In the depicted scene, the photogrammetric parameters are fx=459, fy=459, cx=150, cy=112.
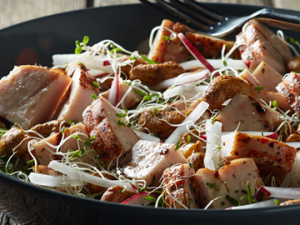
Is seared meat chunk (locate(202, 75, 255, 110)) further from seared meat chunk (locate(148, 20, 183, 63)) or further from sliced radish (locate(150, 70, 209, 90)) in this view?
seared meat chunk (locate(148, 20, 183, 63))

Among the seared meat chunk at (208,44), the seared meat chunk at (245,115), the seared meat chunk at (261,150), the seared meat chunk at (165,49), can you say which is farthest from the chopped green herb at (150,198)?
the seared meat chunk at (208,44)

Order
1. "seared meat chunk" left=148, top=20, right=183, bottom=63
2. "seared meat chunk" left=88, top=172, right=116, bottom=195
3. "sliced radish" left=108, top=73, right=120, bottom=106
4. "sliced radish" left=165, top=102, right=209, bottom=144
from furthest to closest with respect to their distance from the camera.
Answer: "seared meat chunk" left=148, top=20, right=183, bottom=63
"sliced radish" left=108, top=73, right=120, bottom=106
"sliced radish" left=165, top=102, right=209, bottom=144
"seared meat chunk" left=88, top=172, right=116, bottom=195

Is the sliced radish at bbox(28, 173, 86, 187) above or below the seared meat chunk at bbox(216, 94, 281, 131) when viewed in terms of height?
below

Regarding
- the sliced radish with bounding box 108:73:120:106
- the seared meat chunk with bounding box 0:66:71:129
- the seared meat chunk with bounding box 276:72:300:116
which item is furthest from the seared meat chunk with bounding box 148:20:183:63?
the seared meat chunk with bounding box 276:72:300:116

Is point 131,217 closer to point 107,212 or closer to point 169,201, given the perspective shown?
point 107,212

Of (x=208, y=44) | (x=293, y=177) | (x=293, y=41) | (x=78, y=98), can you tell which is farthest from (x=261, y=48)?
(x=78, y=98)

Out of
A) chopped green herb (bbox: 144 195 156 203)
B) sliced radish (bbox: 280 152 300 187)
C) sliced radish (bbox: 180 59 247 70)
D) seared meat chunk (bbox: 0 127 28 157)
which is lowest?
sliced radish (bbox: 280 152 300 187)

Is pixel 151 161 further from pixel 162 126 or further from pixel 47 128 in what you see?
pixel 47 128
